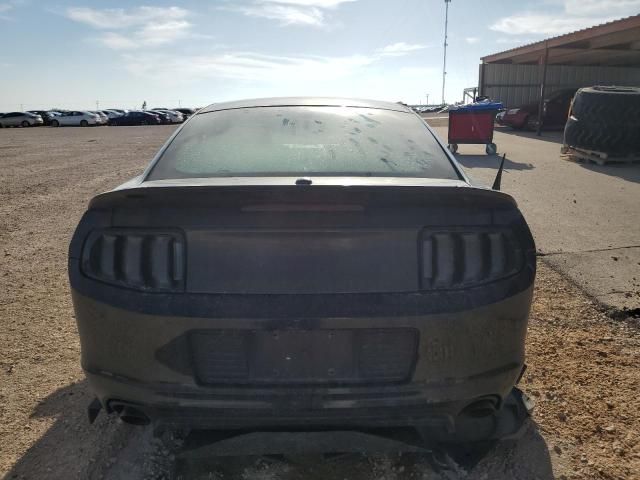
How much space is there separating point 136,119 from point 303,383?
160 feet

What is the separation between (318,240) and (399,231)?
295 millimetres

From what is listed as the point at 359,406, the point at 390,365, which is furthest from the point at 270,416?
the point at 390,365

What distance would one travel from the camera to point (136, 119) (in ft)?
151

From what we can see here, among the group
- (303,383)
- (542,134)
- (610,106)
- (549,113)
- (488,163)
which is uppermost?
(610,106)

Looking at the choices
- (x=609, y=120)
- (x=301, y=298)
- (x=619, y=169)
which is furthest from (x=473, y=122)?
(x=301, y=298)

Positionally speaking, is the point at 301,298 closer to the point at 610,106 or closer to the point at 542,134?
the point at 610,106

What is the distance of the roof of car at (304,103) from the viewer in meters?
3.12

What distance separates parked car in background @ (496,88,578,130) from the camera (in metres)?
23.0

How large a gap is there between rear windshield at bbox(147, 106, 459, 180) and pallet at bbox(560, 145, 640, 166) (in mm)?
10514

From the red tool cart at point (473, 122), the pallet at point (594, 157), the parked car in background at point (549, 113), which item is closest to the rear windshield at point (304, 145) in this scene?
the pallet at point (594, 157)

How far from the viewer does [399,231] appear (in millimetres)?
1782

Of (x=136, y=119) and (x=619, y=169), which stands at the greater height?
(x=136, y=119)

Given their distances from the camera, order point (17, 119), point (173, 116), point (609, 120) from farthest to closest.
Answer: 1. point (173, 116)
2. point (17, 119)
3. point (609, 120)

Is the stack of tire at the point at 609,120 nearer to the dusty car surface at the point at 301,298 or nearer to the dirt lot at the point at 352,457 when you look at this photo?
the dirt lot at the point at 352,457
